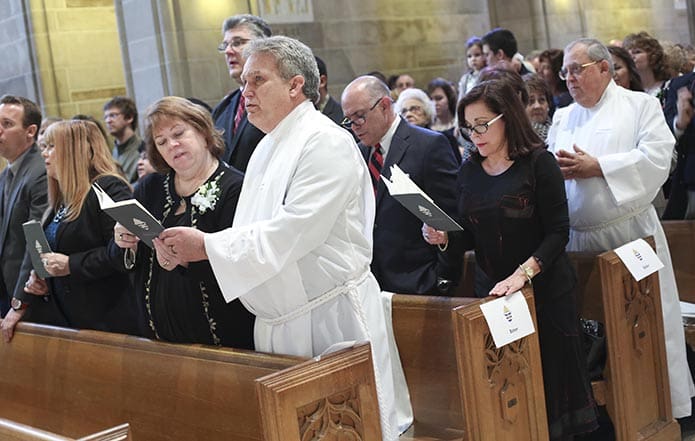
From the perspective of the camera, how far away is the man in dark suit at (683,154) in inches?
207

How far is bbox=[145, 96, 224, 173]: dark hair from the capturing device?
3734 millimetres

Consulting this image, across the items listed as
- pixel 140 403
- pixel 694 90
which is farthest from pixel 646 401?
pixel 140 403

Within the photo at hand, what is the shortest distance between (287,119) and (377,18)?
23.4ft

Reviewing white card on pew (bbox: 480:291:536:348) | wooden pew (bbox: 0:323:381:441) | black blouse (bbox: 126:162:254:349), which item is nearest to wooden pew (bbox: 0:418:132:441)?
wooden pew (bbox: 0:323:381:441)

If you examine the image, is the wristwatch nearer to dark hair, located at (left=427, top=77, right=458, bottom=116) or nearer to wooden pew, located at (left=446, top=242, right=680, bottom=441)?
wooden pew, located at (left=446, top=242, right=680, bottom=441)

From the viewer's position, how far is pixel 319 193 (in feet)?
10.6

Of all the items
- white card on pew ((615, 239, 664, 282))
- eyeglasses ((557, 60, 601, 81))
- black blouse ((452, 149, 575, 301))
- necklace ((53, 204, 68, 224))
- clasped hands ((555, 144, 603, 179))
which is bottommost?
white card on pew ((615, 239, 664, 282))

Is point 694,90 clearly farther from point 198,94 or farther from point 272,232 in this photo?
point 198,94

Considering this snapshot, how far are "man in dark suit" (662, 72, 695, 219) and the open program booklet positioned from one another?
3347 mm

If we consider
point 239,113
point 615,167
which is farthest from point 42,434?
point 615,167

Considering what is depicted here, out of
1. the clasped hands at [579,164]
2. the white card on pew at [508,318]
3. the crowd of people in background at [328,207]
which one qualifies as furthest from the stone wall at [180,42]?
the white card on pew at [508,318]

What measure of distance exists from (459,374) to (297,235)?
0.83m

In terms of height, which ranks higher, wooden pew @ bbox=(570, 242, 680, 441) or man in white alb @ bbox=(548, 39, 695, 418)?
man in white alb @ bbox=(548, 39, 695, 418)

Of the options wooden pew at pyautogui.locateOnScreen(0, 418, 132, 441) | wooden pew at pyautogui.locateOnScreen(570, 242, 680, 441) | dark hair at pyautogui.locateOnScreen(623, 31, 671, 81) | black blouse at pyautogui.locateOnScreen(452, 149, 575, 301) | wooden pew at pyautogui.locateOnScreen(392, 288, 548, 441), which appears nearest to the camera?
wooden pew at pyautogui.locateOnScreen(0, 418, 132, 441)
